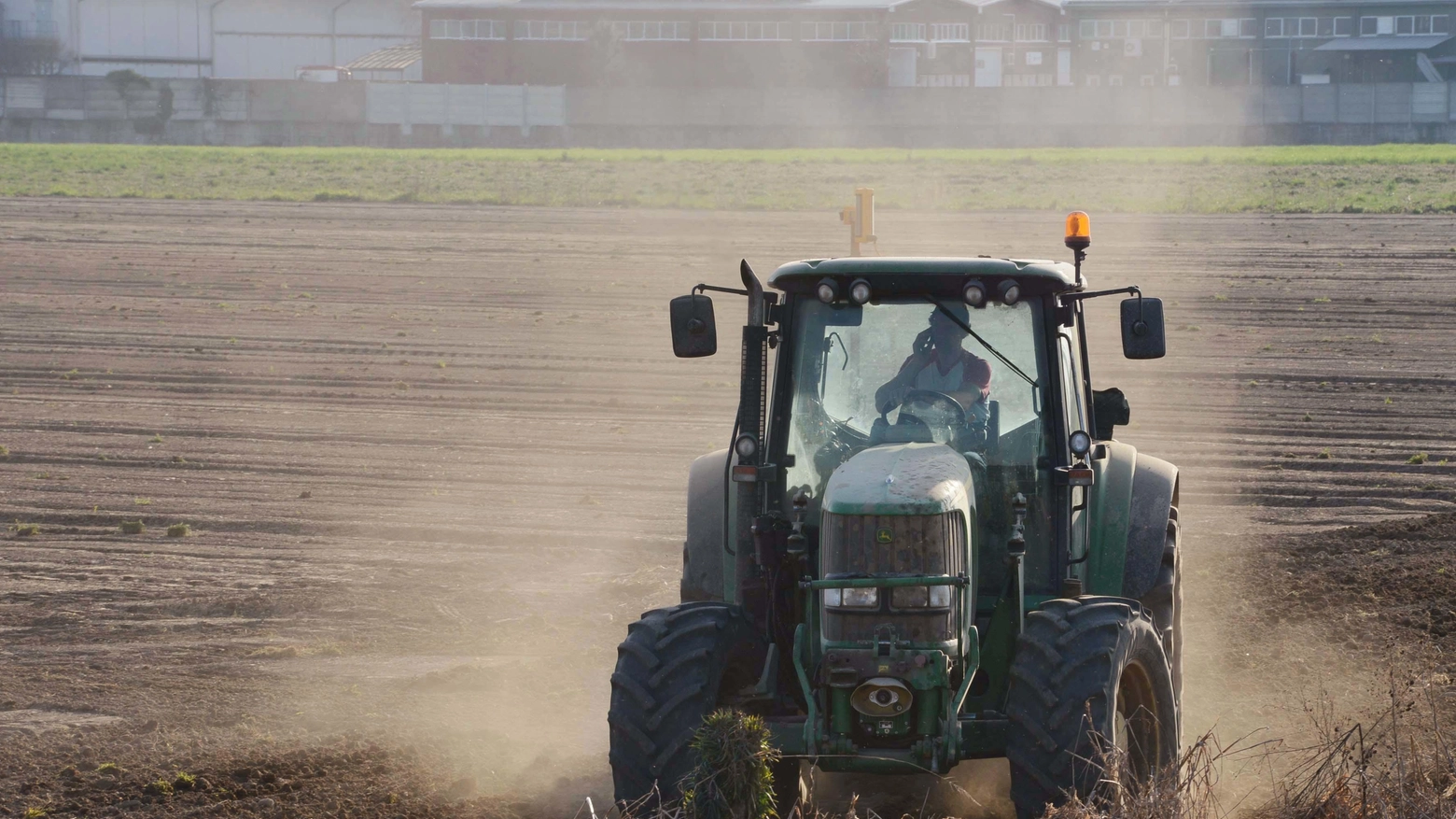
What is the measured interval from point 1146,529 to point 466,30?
62045 millimetres

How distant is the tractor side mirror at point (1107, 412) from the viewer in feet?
21.2

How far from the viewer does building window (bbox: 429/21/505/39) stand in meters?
64.7

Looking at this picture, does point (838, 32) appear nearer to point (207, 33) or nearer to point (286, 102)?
point (286, 102)

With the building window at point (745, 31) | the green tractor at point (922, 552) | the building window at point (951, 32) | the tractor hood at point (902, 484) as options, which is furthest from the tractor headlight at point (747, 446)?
the building window at point (951, 32)

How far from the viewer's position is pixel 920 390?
19.3 ft

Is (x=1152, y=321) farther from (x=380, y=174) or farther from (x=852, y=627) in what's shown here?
(x=380, y=174)

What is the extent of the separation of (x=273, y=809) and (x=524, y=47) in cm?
6049

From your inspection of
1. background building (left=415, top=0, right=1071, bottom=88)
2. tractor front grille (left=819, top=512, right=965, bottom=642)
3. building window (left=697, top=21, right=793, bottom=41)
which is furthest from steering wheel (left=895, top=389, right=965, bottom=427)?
building window (left=697, top=21, right=793, bottom=41)

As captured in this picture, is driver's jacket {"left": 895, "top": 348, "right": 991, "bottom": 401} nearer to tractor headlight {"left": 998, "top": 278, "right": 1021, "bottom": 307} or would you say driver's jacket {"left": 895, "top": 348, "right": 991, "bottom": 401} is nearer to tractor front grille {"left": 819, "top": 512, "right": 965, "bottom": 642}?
tractor headlight {"left": 998, "top": 278, "right": 1021, "bottom": 307}

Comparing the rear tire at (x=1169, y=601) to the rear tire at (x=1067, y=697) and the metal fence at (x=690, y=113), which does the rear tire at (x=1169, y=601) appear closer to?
the rear tire at (x=1067, y=697)

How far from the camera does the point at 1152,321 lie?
5883mm

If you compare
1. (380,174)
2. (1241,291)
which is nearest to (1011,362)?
(1241,291)

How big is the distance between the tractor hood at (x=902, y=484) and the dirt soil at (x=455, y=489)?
2010mm

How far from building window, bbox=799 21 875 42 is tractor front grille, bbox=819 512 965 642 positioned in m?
59.2
